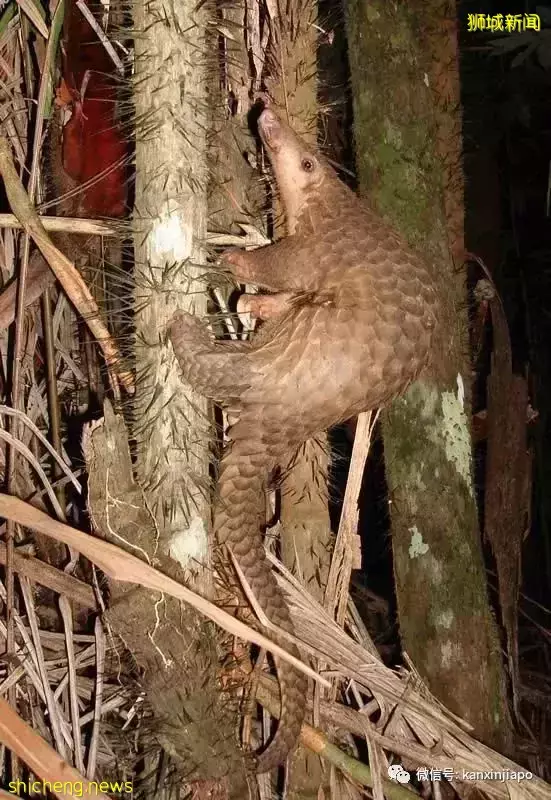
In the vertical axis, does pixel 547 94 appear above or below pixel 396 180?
above

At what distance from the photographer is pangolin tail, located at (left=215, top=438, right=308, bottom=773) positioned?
107 centimetres

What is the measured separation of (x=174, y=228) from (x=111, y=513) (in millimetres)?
388

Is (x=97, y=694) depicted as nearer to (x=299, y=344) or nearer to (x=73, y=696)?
(x=73, y=696)

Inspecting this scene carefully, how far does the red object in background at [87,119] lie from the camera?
1.23 m

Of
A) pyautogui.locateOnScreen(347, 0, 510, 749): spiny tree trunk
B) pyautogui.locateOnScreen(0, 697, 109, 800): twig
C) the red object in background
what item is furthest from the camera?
pyautogui.locateOnScreen(347, 0, 510, 749): spiny tree trunk

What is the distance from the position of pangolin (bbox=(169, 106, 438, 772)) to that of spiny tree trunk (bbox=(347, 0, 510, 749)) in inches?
11.9

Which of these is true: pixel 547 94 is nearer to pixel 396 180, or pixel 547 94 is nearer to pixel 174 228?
pixel 396 180

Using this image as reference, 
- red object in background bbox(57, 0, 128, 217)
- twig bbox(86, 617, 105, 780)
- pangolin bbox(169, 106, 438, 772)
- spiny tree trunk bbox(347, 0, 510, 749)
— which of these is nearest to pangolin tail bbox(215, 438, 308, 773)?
→ pangolin bbox(169, 106, 438, 772)

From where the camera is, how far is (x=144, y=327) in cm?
101

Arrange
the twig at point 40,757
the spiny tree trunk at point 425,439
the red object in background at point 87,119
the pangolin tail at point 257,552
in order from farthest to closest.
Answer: the spiny tree trunk at point 425,439 < the red object in background at point 87,119 < the pangolin tail at point 257,552 < the twig at point 40,757

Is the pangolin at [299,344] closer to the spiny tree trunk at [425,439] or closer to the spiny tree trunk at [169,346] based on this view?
the spiny tree trunk at [169,346]

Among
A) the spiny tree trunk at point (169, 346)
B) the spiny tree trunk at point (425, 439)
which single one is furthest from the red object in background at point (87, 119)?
the spiny tree trunk at point (425, 439)

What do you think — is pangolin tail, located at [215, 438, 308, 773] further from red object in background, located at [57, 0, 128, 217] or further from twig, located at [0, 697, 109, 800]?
red object in background, located at [57, 0, 128, 217]

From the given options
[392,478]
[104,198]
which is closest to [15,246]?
[104,198]
